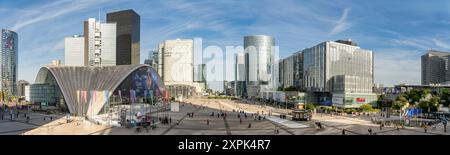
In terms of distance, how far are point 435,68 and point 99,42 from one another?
586 feet

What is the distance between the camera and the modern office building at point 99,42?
18325 cm

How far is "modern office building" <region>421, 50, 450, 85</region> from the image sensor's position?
16238cm

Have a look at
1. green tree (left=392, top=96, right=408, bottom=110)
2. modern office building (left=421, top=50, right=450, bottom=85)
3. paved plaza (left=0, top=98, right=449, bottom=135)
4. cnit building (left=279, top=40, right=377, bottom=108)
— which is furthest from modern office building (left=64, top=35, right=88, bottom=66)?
modern office building (left=421, top=50, right=450, bottom=85)

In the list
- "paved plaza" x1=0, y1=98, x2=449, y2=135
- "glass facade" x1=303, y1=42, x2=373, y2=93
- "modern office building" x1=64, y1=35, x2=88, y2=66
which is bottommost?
"paved plaza" x1=0, y1=98, x2=449, y2=135

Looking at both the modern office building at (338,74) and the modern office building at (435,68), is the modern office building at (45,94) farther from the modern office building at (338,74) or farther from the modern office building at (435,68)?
the modern office building at (435,68)

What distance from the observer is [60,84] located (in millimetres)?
80188

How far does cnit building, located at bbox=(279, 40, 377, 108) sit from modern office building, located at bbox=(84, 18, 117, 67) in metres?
108

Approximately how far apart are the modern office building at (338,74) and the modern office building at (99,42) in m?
110

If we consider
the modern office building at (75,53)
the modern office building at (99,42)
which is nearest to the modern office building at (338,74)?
the modern office building at (99,42)

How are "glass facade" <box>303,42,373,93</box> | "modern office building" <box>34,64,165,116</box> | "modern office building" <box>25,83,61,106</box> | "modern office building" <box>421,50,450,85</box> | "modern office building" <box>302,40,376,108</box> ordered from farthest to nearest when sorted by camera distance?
1. "modern office building" <box>421,50,450,85</box>
2. "glass facade" <box>303,42,373,93</box>
3. "modern office building" <box>302,40,376,108</box>
4. "modern office building" <box>25,83,61,106</box>
5. "modern office building" <box>34,64,165,116</box>

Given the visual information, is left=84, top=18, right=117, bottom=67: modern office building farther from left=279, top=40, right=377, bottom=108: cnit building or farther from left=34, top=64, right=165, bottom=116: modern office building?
left=279, top=40, right=377, bottom=108: cnit building

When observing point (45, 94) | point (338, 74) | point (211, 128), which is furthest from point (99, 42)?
point (211, 128)
